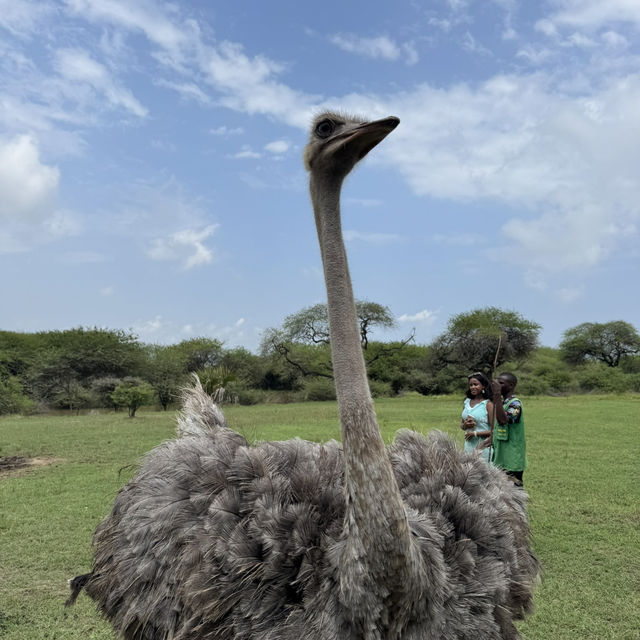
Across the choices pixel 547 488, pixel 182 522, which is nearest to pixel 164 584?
pixel 182 522

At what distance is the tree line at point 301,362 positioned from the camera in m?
29.3

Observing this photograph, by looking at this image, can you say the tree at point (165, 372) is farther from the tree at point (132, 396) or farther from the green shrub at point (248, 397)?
the tree at point (132, 396)

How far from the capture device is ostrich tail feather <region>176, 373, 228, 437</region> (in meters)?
4.07

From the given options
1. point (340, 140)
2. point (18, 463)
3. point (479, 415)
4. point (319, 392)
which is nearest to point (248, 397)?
point (319, 392)

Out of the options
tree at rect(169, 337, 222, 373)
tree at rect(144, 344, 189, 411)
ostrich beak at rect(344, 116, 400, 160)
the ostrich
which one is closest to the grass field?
the ostrich

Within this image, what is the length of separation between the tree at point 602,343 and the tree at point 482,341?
11780 millimetres

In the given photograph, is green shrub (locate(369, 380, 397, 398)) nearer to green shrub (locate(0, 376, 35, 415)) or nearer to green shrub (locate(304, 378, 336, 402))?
green shrub (locate(304, 378, 336, 402))

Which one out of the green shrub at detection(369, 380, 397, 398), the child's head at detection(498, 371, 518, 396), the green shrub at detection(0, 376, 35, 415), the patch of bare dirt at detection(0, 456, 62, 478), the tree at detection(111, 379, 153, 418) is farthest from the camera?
the green shrub at detection(369, 380, 397, 398)

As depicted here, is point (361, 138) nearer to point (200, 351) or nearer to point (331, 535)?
point (331, 535)

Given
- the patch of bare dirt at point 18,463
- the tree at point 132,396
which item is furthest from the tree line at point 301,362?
the patch of bare dirt at point 18,463

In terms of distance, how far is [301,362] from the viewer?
130 ft

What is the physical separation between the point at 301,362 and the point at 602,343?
22.9m

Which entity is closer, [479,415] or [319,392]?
[479,415]

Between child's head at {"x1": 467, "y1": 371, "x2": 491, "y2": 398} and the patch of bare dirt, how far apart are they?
733 centimetres
